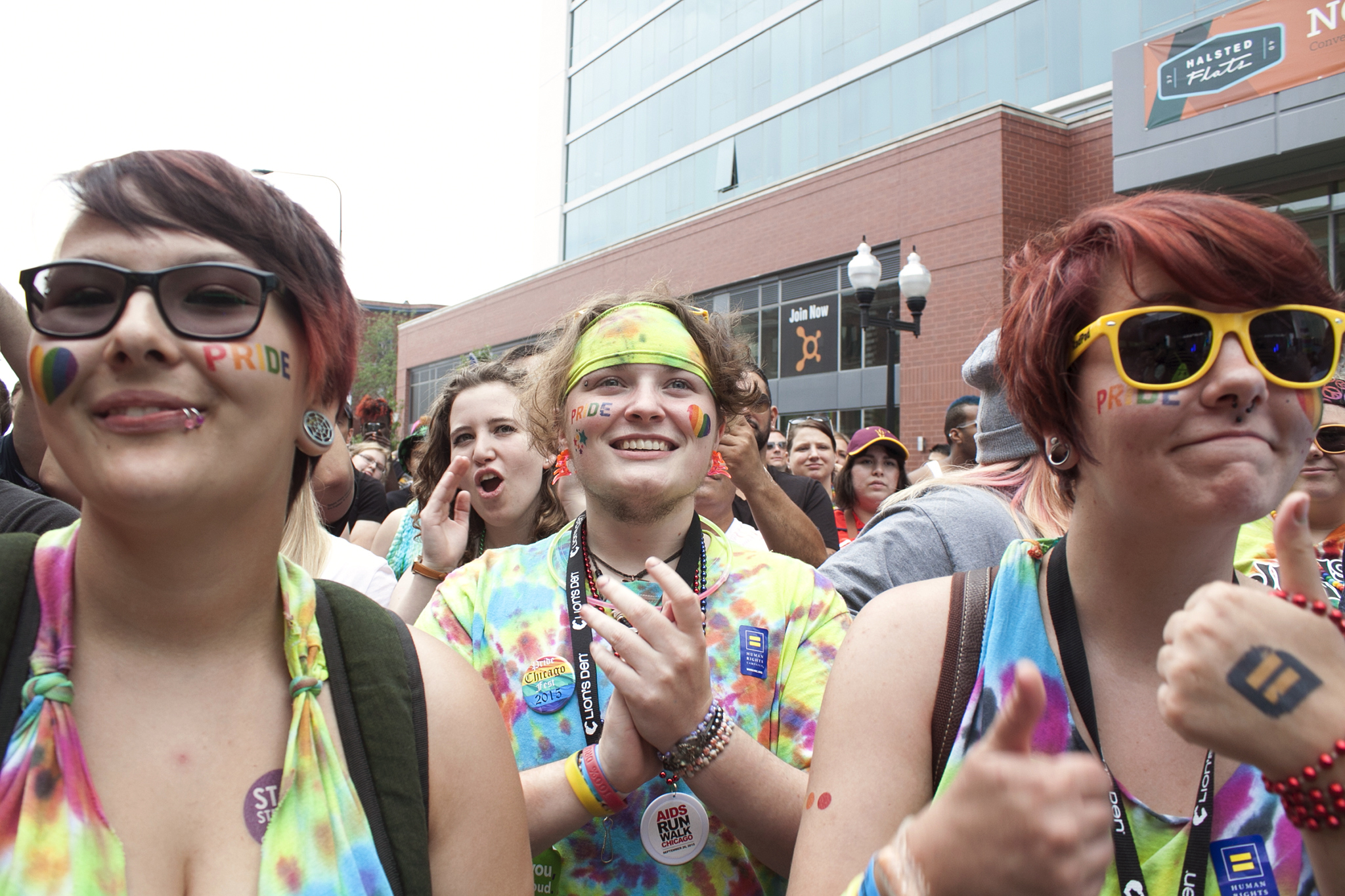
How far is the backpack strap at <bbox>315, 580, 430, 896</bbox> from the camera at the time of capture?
1.34 m

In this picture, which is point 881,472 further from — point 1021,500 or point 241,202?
point 241,202

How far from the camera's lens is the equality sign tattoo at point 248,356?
132 cm

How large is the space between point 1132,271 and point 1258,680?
0.70 metres

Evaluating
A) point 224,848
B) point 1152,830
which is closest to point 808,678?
point 1152,830

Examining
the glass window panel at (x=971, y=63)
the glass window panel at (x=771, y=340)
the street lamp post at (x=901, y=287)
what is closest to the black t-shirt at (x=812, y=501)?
the street lamp post at (x=901, y=287)

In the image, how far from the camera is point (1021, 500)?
2.61m

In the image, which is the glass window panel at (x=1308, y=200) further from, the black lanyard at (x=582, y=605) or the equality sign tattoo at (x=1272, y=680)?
the equality sign tattoo at (x=1272, y=680)

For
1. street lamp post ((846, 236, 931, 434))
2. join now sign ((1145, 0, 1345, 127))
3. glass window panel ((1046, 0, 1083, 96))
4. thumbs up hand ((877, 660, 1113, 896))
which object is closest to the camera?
thumbs up hand ((877, 660, 1113, 896))

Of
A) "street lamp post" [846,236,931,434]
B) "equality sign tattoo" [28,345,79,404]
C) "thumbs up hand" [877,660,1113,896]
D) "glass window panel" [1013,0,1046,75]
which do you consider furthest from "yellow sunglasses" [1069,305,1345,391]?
"glass window panel" [1013,0,1046,75]

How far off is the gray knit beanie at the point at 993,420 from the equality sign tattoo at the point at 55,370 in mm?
2322

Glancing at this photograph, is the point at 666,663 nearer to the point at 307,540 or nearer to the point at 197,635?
the point at 197,635

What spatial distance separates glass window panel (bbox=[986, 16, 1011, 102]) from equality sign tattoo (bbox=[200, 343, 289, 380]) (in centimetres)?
1966

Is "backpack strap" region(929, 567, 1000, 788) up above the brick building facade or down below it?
below

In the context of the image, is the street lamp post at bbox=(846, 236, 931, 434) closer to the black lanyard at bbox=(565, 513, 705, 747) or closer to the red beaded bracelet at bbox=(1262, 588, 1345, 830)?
the black lanyard at bbox=(565, 513, 705, 747)
